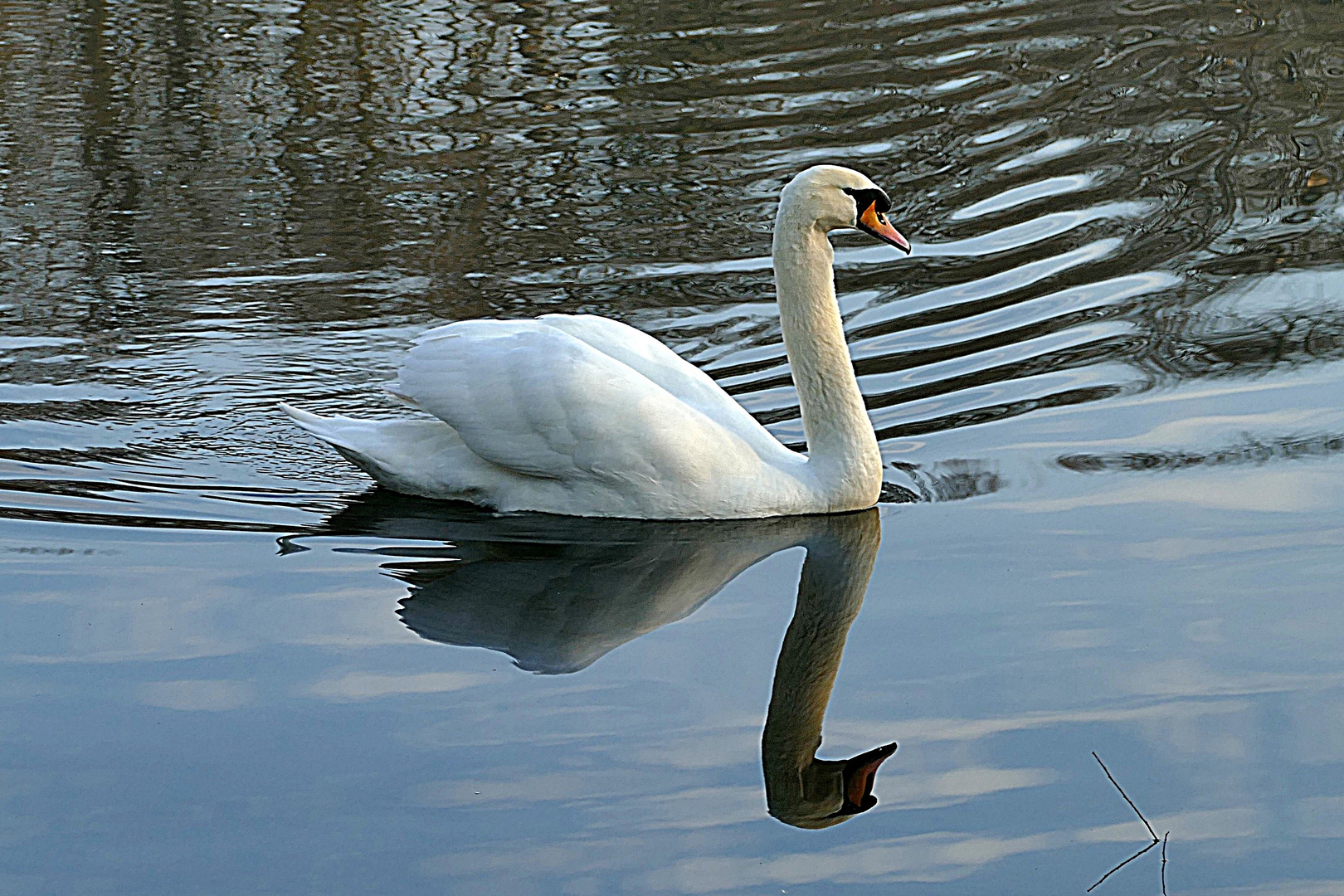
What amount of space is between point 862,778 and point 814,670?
27.4 inches

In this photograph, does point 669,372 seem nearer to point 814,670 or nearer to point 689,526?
point 689,526

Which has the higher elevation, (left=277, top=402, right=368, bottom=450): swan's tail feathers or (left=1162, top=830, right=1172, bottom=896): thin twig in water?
(left=277, top=402, right=368, bottom=450): swan's tail feathers

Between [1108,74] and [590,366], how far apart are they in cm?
812

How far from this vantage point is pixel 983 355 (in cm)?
795

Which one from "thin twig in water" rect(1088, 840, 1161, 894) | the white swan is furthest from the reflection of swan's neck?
"thin twig in water" rect(1088, 840, 1161, 894)

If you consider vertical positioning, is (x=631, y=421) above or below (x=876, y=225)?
below

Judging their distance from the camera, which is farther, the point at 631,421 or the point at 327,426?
the point at 327,426

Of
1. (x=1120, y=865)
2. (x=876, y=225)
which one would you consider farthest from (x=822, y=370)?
(x=1120, y=865)

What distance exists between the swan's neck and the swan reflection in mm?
162

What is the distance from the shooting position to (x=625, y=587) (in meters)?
5.82

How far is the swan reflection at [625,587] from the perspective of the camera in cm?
477

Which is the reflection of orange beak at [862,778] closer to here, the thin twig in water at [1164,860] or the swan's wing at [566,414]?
the thin twig in water at [1164,860]

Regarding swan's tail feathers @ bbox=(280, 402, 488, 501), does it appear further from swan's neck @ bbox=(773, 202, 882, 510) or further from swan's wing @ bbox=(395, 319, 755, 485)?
swan's neck @ bbox=(773, 202, 882, 510)

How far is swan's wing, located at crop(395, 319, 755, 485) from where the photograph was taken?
609cm
